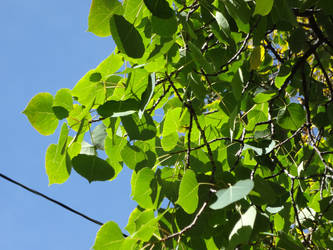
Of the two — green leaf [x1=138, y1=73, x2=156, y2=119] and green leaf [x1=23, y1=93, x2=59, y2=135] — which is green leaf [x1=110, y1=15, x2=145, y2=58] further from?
green leaf [x1=23, y1=93, x2=59, y2=135]

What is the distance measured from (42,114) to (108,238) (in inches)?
11.6

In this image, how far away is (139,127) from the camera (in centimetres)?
87

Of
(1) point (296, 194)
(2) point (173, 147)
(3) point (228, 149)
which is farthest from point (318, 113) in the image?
(2) point (173, 147)

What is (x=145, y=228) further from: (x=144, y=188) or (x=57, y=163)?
(x=57, y=163)

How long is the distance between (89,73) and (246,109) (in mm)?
435

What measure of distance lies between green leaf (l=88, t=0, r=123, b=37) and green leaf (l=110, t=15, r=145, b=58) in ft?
0.08

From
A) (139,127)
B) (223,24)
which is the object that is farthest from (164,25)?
(139,127)

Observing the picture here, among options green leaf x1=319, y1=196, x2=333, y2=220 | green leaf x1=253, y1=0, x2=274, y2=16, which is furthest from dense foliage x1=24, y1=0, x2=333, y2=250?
green leaf x1=319, y1=196, x2=333, y2=220

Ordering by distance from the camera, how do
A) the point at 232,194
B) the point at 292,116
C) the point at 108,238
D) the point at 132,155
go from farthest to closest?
the point at 292,116 → the point at 132,155 → the point at 108,238 → the point at 232,194

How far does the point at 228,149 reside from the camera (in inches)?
38.7

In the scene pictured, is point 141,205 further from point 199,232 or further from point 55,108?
point 55,108

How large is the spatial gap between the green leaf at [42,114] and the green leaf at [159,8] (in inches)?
12.3

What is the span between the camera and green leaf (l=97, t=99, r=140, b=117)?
80cm

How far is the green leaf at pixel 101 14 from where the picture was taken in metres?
0.70
